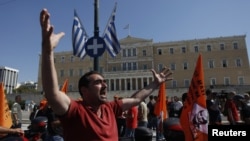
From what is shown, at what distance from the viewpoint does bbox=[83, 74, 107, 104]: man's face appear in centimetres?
215

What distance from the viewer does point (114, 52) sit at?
7.95 metres

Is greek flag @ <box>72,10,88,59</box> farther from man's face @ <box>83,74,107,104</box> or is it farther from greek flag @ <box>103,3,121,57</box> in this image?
man's face @ <box>83,74,107,104</box>

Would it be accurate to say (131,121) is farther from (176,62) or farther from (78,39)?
(176,62)

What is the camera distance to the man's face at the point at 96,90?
2154 millimetres

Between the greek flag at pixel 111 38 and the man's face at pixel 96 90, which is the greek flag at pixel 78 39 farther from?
the man's face at pixel 96 90

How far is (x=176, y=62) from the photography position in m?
58.2

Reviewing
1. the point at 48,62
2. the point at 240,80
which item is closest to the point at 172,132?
the point at 48,62

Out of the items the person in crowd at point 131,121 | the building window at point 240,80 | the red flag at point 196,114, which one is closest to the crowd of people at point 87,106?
the red flag at point 196,114

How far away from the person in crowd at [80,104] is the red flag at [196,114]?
1788mm

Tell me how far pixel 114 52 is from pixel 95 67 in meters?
1.54

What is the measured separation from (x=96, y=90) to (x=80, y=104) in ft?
0.54

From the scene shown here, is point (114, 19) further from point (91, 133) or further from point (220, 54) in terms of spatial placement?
point (220, 54)

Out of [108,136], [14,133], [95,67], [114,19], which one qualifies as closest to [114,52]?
[114,19]

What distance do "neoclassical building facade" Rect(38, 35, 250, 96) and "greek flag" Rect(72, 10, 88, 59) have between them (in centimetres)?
4487
